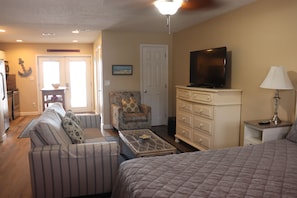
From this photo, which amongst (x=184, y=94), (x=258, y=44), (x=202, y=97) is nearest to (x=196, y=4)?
(x=258, y=44)

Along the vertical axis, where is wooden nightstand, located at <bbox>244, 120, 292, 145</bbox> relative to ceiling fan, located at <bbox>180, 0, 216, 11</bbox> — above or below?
below

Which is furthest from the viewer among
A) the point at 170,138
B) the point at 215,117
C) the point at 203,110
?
the point at 170,138

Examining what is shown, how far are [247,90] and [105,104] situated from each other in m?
3.41

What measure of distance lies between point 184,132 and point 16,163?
9.35 feet

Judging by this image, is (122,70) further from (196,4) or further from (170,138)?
(196,4)

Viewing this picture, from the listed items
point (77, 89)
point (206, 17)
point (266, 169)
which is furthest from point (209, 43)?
point (77, 89)

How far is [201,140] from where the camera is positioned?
385 cm

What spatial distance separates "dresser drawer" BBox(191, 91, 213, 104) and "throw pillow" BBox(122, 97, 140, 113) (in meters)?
1.77

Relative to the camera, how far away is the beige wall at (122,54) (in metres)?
5.67

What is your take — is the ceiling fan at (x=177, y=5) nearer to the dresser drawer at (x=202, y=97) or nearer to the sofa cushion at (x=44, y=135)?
the dresser drawer at (x=202, y=97)

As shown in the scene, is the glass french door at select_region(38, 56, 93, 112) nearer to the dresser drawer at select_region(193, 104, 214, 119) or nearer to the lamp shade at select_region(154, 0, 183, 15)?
the dresser drawer at select_region(193, 104, 214, 119)

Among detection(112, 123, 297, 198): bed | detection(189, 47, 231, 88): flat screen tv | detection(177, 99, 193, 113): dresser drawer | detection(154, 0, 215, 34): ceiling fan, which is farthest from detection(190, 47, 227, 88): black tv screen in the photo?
detection(112, 123, 297, 198): bed

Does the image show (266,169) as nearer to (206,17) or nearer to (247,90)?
(247,90)

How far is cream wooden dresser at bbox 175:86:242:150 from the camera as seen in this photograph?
3527mm
